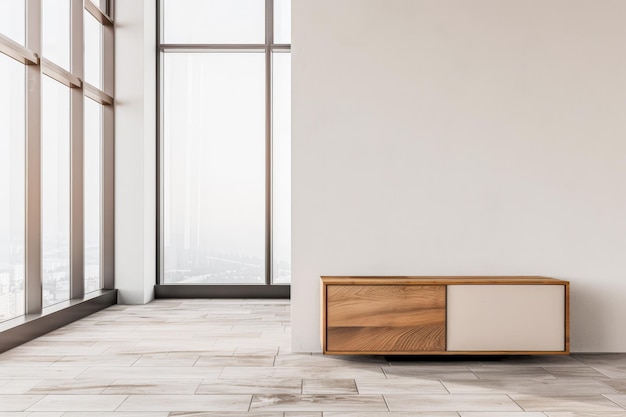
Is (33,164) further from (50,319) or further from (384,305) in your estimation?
(384,305)

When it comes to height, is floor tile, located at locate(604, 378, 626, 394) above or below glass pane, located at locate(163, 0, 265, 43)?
below

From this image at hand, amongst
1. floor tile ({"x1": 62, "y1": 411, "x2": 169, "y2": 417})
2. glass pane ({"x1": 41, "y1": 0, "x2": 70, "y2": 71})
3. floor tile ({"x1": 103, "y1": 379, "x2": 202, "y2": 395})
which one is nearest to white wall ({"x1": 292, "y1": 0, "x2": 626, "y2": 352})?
floor tile ({"x1": 103, "y1": 379, "x2": 202, "y2": 395})

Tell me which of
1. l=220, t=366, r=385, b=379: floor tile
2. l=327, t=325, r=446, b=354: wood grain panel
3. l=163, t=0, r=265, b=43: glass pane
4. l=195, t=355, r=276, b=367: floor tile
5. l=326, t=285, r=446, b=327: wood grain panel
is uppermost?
l=163, t=0, r=265, b=43: glass pane

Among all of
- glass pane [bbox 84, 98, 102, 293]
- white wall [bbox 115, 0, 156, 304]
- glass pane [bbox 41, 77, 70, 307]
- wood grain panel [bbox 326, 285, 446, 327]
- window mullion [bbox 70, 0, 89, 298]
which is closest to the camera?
wood grain panel [bbox 326, 285, 446, 327]

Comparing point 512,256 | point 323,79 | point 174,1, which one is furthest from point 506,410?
point 174,1

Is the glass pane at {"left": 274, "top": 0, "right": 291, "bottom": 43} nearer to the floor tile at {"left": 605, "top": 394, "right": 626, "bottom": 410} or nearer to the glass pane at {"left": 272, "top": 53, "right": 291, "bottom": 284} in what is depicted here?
the glass pane at {"left": 272, "top": 53, "right": 291, "bottom": 284}

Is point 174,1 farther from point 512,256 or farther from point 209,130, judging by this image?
point 512,256

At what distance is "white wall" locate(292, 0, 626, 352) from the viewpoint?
3494 millimetres

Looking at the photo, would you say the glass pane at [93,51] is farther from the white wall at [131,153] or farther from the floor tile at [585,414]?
the floor tile at [585,414]

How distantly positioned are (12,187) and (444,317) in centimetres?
284

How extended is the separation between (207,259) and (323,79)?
9.84 feet

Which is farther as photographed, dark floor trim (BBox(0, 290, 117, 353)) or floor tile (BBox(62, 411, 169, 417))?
dark floor trim (BBox(0, 290, 117, 353))

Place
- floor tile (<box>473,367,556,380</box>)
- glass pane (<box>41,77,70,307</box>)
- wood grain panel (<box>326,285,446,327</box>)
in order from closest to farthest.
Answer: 1. floor tile (<box>473,367,556,380</box>)
2. wood grain panel (<box>326,285,446,327</box>)
3. glass pane (<box>41,77,70,307</box>)

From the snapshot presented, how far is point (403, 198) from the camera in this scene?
3516 mm
